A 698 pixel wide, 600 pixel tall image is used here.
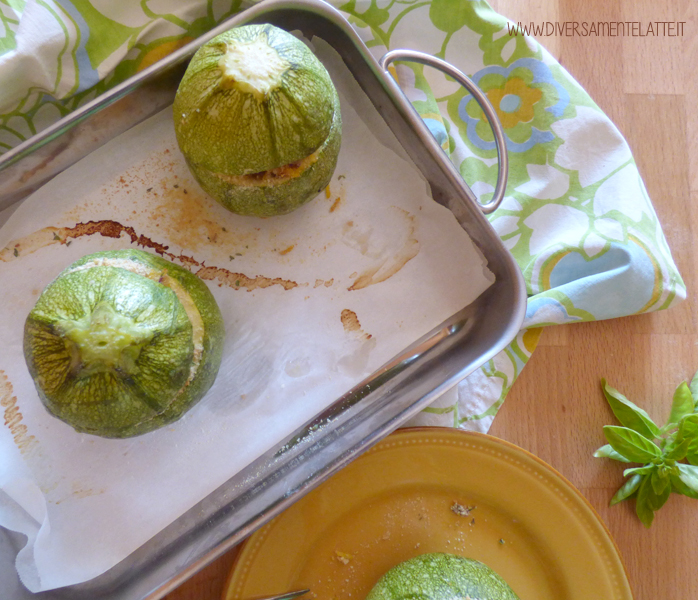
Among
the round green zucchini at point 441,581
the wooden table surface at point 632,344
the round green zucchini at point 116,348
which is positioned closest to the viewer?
the round green zucchini at point 116,348

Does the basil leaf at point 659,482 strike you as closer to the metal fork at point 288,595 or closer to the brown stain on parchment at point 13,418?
the metal fork at point 288,595

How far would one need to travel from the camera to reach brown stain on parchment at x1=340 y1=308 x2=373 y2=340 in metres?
1.38

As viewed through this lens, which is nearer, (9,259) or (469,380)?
(9,259)

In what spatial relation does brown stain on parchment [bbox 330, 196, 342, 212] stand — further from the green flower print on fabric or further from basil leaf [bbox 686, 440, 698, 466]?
basil leaf [bbox 686, 440, 698, 466]

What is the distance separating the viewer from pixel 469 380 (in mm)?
1427

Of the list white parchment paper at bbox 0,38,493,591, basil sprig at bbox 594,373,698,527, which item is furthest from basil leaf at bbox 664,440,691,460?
white parchment paper at bbox 0,38,493,591

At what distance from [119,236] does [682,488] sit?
149 centimetres

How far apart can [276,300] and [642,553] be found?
1146 millimetres

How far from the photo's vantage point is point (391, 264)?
55.1 inches

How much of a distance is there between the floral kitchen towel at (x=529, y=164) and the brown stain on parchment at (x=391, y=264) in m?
0.22

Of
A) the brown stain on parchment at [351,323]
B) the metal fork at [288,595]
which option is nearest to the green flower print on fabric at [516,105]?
the brown stain on parchment at [351,323]

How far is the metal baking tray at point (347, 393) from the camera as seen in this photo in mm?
1269

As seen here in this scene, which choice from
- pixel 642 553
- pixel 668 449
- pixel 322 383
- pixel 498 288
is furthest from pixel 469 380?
pixel 642 553

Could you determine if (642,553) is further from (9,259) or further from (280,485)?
(9,259)
